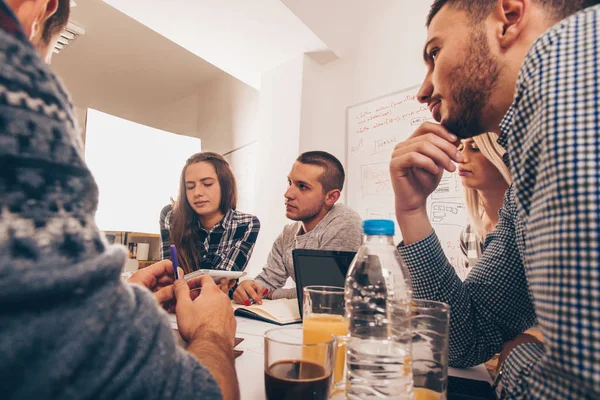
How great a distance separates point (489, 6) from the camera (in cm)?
72

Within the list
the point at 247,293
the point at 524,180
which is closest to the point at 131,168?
the point at 247,293

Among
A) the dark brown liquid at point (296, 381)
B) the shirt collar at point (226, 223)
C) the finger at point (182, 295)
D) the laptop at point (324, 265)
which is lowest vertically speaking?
the dark brown liquid at point (296, 381)

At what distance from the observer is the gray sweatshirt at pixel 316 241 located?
5.43 feet

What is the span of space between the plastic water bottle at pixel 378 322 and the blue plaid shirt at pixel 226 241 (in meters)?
1.45

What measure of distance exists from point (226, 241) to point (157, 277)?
46.8 inches

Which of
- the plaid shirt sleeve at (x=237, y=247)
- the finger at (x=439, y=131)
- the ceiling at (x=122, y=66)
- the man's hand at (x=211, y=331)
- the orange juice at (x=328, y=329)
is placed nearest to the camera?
the man's hand at (x=211, y=331)

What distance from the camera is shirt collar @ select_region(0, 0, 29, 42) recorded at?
252 mm

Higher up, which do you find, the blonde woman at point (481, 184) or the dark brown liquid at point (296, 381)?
the blonde woman at point (481, 184)

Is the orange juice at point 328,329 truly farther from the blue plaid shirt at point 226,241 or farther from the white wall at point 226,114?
the white wall at point 226,114

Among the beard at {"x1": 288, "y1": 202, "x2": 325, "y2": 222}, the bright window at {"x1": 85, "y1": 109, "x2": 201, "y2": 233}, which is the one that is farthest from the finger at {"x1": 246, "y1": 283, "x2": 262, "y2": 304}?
the bright window at {"x1": 85, "y1": 109, "x2": 201, "y2": 233}

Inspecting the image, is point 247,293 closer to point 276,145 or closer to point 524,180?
point 524,180

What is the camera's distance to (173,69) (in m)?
3.62

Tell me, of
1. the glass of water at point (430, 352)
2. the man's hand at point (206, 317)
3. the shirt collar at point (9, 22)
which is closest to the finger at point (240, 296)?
the man's hand at point (206, 317)

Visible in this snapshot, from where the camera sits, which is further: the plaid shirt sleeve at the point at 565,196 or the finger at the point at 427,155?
the finger at the point at 427,155
